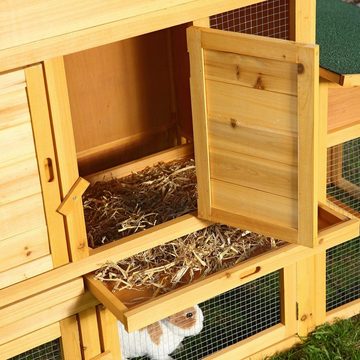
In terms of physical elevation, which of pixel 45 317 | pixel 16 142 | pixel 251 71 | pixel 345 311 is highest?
pixel 251 71

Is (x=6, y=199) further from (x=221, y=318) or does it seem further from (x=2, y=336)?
(x=221, y=318)

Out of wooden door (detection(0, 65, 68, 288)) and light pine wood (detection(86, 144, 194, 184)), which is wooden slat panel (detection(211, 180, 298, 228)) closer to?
wooden door (detection(0, 65, 68, 288))

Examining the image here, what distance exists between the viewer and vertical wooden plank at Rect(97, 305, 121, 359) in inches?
107

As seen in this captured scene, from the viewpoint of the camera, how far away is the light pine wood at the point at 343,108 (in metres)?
3.09

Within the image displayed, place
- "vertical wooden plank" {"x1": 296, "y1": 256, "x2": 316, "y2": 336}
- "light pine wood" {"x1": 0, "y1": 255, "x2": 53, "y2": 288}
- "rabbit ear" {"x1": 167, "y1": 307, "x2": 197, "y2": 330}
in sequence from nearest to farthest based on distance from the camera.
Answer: "light pine wood" {"x1": 0, "y1": 255, "x2": 53, "y2": 288} < "rabbit ear" {"x1": 167, "y1": 307, "x2": 197, "y2": 330} < "vertical wooden plank" {"x1": 296, "y1": 256, "x2": 316, "y2": 336}

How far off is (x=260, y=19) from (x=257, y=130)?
0.67m

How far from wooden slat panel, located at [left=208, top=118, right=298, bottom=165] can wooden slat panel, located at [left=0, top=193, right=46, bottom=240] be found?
486 mm

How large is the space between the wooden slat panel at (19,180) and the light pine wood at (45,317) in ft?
1.12

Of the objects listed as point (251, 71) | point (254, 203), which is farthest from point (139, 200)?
point (251, 71)

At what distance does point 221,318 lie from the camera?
3.21 meters

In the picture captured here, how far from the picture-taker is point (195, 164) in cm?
271

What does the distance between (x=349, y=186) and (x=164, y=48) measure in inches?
31.5

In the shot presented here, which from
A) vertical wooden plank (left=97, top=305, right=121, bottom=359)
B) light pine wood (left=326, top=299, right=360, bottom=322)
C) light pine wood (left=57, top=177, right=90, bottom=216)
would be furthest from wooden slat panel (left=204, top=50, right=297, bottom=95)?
light pine wood (left=326, top=299, right=360, bottom=322)

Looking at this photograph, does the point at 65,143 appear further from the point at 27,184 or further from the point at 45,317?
the point at 45,317
